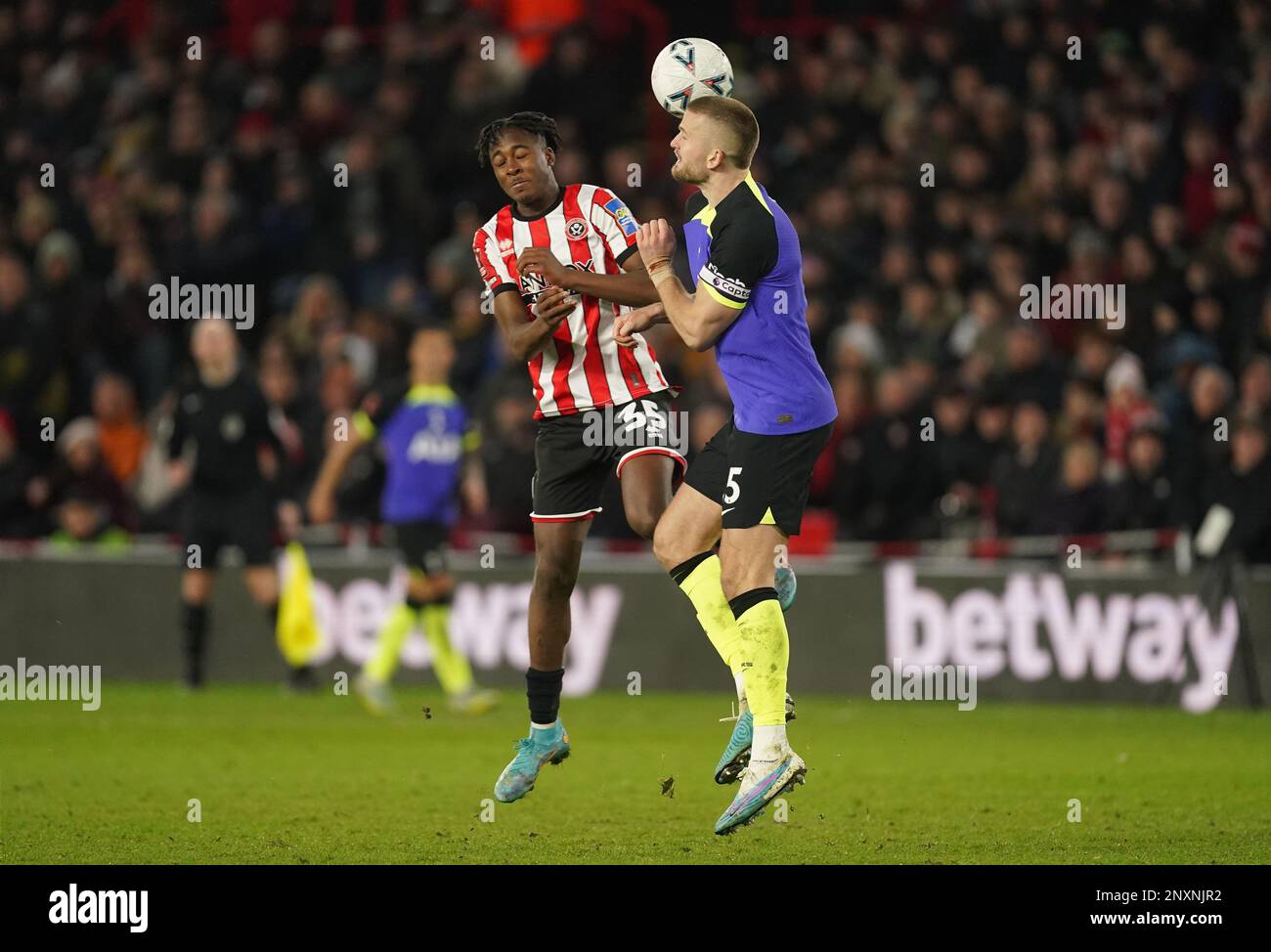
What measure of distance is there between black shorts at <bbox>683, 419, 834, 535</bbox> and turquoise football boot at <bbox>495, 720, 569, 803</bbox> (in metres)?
1.26

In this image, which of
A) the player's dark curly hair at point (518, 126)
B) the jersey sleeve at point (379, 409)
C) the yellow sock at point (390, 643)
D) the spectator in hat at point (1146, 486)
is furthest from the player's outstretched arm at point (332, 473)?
the player's dark curly hair at point (518, 126)

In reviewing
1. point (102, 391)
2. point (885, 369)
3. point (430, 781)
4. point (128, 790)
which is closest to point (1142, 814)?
point (430, 781)

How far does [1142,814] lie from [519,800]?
2.57m

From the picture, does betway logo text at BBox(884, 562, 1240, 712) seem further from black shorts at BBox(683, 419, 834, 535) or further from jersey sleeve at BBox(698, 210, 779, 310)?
jersey sleeve at BBox(698, 210, 779, 310)

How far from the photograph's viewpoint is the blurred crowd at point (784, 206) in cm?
1452

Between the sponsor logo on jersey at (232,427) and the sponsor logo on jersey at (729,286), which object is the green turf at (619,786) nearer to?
the sponsor logo on jersey at (232,427)

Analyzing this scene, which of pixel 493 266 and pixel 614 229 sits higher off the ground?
pixel 614 229

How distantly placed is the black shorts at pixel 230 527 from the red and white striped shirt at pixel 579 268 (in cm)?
634

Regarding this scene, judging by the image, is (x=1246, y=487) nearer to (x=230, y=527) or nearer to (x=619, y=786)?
(x=619, y=786)

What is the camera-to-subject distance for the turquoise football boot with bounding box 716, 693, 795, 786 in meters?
7.49

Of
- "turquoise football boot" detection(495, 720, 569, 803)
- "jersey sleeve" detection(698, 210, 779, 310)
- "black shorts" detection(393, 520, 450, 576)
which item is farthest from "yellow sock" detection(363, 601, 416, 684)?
"jersey sleeve" detection(698, 210, 779, 310)

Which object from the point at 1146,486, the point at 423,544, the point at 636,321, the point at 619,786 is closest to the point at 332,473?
the point at 423,544

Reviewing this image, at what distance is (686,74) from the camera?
7.99m

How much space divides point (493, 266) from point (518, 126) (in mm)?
552
